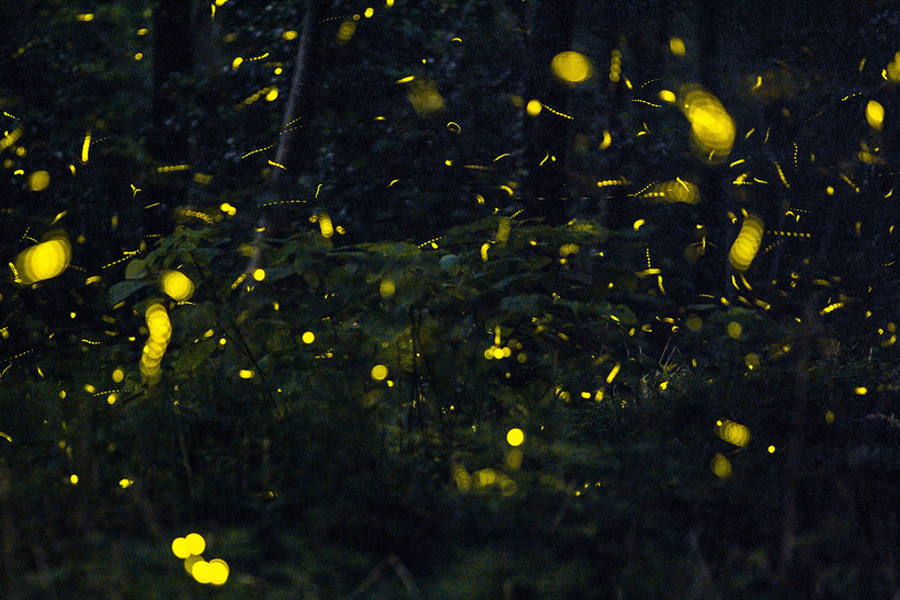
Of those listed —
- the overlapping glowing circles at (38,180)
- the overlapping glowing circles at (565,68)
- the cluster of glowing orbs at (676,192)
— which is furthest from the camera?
the cluster of glowing orbs at (676,192)

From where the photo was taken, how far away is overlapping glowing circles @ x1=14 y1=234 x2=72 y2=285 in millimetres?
8602

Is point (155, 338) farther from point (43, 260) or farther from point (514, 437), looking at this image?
point (43, 260)

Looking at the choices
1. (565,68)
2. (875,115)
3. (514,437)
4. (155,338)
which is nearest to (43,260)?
(155,338)

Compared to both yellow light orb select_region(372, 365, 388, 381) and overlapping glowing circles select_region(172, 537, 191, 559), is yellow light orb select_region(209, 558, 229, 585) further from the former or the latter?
yellow light orb select_region(372, 365, 388, 381)

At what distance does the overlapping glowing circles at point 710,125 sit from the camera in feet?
44.2

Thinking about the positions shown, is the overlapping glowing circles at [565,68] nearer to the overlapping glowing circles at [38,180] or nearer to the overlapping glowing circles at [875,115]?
the overlapping glowing circles at [875,115]

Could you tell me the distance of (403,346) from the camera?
484 centimetres

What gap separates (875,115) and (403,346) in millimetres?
8238

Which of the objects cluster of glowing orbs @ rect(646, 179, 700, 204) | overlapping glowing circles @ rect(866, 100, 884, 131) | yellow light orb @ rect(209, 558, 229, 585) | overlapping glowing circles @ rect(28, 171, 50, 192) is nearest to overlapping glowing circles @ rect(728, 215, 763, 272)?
cluster of glowing orbs @ rect(646, 179, 700, 204)

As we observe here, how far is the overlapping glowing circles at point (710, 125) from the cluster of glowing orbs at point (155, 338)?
410 inches

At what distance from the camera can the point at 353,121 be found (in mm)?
10812

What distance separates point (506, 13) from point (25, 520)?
12700mm

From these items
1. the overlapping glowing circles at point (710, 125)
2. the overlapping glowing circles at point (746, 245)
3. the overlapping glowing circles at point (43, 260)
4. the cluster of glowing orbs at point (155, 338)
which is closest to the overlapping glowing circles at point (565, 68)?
the cluster of glowing orbs at point (155, 338)

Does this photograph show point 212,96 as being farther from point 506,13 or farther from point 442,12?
point 506,13
